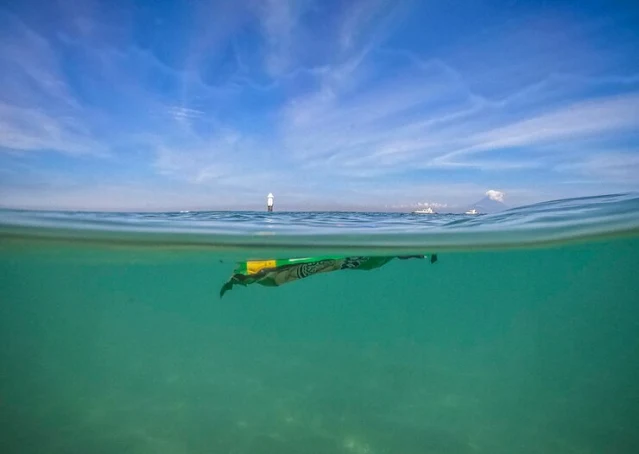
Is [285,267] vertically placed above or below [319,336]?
above

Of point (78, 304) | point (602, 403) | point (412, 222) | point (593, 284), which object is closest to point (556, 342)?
point (593, 284)

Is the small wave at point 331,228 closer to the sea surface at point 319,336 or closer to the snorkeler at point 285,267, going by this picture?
the sea surface at point 319,336

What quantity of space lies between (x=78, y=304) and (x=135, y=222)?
595 inches

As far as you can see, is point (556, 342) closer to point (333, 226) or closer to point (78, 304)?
point (333, 226)

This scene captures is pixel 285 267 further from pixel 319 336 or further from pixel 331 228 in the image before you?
pixel 319 336

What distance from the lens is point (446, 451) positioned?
9.16 m

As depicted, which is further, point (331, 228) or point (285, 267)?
point (285, 267)

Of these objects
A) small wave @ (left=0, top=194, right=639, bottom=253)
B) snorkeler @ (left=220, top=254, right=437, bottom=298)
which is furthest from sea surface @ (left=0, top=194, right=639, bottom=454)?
snorkeler @ (left=220, top=254, right=437, bottom=298)

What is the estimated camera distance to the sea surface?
9.87 metres

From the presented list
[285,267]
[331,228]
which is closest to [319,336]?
[285,267]

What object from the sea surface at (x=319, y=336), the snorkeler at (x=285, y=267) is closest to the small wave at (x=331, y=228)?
the sea surface at (x=319, y=336)

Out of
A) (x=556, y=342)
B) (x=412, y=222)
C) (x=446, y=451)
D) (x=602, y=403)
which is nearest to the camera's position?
(x=446, y=451)

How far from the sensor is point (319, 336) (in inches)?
1131

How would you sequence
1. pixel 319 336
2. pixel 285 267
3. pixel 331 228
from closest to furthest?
1. pixel 331 228
2. pixel 285 267
3. pixel 319 336
